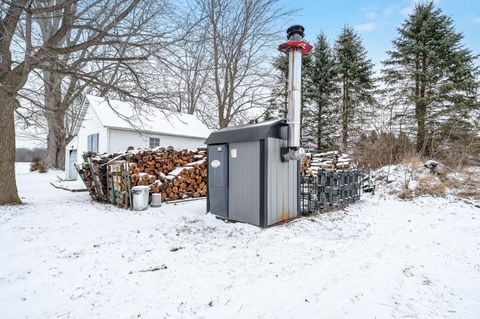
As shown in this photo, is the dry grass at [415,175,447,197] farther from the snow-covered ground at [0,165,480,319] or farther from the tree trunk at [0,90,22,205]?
the tree trunk at [0,90,22,205]

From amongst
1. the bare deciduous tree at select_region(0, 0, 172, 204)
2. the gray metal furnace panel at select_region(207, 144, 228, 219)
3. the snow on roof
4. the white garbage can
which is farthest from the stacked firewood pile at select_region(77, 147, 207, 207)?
the snow on roof

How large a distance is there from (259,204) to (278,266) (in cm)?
175

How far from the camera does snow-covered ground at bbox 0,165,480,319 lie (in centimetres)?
230

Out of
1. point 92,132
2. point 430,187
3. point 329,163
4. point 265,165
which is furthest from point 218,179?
point 92,132

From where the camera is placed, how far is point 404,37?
13625 millimetres

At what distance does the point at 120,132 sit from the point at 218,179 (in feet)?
29.0

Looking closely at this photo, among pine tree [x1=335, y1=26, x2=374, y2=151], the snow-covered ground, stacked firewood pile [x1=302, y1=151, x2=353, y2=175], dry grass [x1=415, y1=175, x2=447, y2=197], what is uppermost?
pine tree [x1=335, y1=26, x2=374, y2=151]

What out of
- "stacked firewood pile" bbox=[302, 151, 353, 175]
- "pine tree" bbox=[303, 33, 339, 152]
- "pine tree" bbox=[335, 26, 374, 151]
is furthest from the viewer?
"pine tree" bbox=[303, 33, 339, 152]

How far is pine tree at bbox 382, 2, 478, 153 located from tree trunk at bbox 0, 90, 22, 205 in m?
15.3

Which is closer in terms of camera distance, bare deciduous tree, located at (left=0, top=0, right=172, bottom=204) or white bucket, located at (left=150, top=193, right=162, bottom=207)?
bare deciduous tree, located at (left=0, top=0, right=172, bottom=204)

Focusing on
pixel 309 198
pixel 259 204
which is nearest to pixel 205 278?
pixel 259 204

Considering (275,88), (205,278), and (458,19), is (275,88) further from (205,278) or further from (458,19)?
(205,278)

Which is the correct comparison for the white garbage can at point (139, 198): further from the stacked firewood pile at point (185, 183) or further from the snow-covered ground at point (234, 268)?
the snow-covered ground at point (234, 268)

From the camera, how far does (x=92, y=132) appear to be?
13.6 m
